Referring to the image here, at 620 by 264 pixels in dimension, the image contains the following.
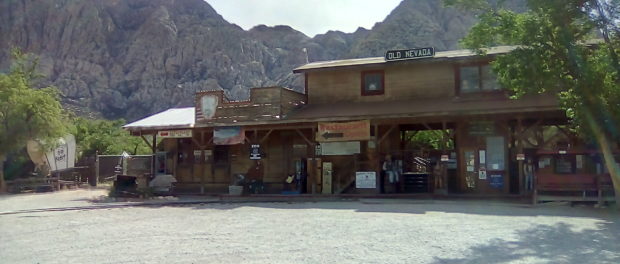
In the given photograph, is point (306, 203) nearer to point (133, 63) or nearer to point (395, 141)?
point (395, 141)

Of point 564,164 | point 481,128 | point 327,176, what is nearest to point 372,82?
point 327,176

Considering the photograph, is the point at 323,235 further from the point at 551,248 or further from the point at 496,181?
the point at 496,181

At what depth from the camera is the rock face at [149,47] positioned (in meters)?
92.7

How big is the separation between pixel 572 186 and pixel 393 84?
8.61 meters

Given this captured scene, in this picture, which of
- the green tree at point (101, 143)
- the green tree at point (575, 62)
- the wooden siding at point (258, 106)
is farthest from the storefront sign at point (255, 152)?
the green tree at point (101, 143)

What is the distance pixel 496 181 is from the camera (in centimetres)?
2042

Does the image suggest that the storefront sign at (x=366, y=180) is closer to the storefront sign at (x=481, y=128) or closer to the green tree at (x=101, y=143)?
the storefront sign at (x=481, y=128)

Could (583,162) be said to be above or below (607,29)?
below

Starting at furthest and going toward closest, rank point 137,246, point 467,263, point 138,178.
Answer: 1. point 138,178
2. point 137,246
3. point 467,263

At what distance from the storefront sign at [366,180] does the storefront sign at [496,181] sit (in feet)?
14.3

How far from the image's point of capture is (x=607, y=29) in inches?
588

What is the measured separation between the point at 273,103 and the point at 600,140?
12.6 meters

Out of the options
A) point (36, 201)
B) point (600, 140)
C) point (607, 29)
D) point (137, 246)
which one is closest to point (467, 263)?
point (137, 246)

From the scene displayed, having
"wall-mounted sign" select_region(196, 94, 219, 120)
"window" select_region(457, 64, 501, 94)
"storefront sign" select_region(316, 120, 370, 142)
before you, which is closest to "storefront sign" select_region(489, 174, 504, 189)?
"window" select_region(457, 64, 501, 94)
